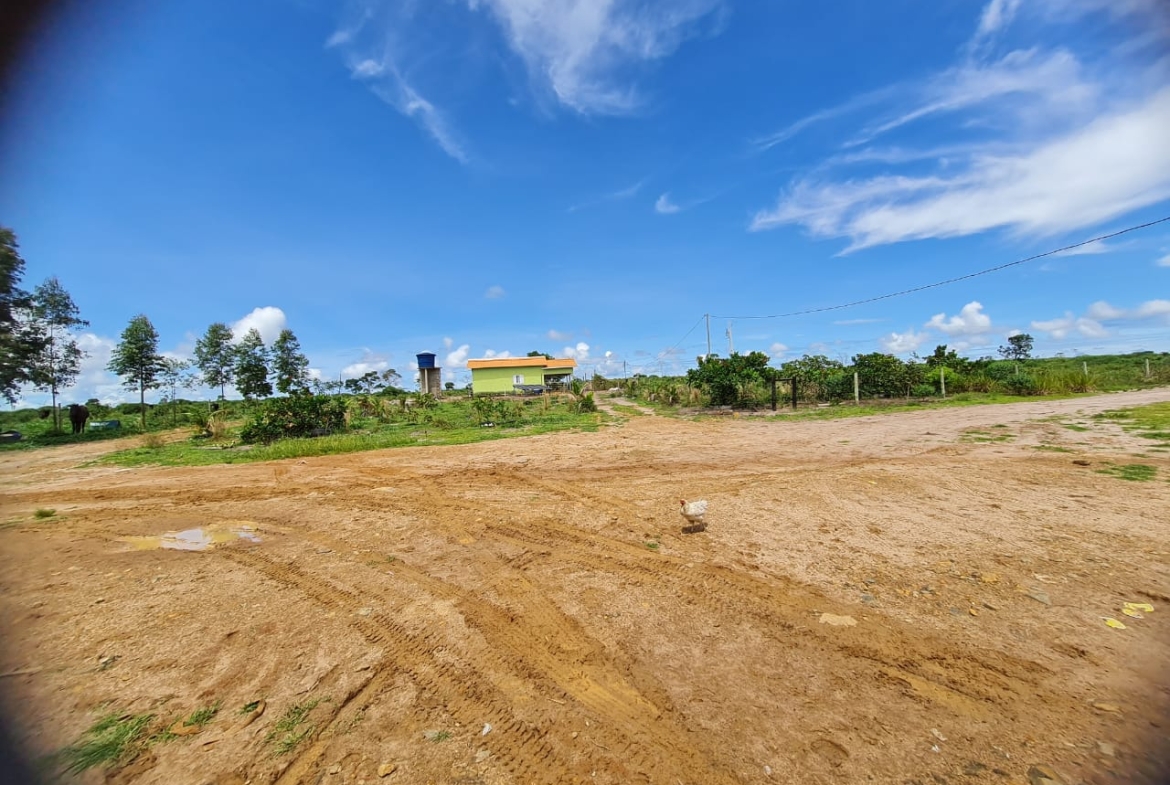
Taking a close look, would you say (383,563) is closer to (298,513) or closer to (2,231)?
(298,513)

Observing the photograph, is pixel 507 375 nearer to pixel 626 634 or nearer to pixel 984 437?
pixel 984 437

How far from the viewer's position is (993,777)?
186 centimetres

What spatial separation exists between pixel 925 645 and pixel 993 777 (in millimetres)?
999

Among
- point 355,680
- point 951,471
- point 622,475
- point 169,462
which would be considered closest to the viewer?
point 355,680

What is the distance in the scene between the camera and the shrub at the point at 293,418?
15492 millimetres

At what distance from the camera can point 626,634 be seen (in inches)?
119

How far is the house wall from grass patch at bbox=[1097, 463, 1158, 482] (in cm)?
4124

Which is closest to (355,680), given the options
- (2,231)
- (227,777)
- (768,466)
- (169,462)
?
(227,777)

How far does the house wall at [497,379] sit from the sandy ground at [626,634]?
127 feet

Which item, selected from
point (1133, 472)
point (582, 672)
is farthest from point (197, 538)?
point (1133, 472)

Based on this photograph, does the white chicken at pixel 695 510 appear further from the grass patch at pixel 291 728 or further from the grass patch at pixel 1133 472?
the grass patch at pixel 1133 472

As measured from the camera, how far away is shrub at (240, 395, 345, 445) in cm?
1549

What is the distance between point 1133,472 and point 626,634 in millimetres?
8296

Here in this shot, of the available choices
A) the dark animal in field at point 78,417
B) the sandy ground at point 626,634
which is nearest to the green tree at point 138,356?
the dark animal in field at point 78,417
